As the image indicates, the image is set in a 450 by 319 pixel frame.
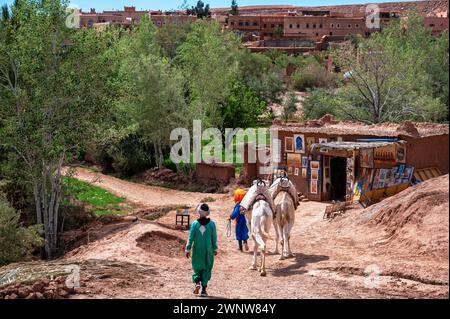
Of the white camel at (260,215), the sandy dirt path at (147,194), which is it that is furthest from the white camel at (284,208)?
the sandy dirt path at (147,194)

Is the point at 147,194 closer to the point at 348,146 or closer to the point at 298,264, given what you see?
the point at 348,146

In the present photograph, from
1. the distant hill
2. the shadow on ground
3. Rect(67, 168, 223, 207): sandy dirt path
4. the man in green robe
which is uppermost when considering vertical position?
the distant hill

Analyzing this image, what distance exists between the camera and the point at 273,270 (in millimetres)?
12391

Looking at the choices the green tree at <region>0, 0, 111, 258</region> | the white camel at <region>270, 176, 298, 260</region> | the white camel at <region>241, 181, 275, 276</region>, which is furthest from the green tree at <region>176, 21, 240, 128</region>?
the white camel at <region>241, 181, 275, 276</region>

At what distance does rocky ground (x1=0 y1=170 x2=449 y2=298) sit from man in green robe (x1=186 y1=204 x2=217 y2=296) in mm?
325

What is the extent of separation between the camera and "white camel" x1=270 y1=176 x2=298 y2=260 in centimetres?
1359

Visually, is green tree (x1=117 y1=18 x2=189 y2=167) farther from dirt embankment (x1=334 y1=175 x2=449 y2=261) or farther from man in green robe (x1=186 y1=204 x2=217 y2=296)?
man in green robe (x1=186 y1=204 x2=217 y2=296)

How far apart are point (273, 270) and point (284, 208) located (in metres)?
1.62

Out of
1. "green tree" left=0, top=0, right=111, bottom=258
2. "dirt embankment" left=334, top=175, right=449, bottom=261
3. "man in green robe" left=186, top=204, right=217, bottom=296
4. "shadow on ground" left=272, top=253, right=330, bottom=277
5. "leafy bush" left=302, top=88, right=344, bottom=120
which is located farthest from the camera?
"leafy bush" left=302, top=88, right=344, bottom=120

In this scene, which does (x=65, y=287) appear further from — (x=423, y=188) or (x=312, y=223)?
(x=312, y=223)

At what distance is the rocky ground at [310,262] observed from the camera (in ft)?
33.9

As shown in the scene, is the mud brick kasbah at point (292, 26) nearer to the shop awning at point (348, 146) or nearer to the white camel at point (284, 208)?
the shop awning at point (348, 146)

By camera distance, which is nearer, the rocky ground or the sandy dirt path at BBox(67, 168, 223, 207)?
the rocky ground

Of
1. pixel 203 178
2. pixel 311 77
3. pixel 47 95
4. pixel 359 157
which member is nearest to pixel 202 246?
pixel 47 95
